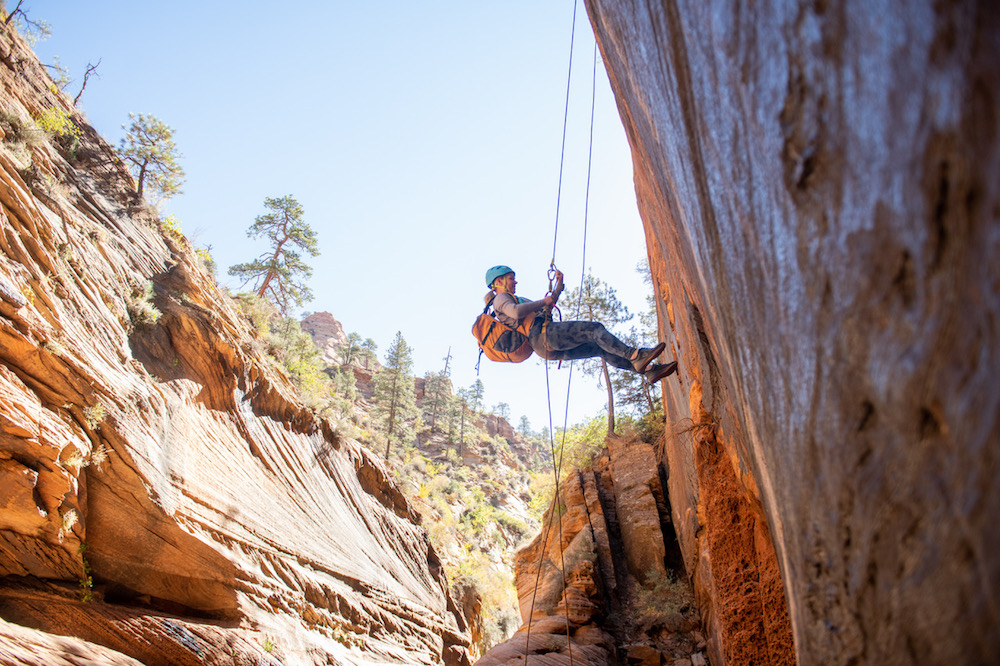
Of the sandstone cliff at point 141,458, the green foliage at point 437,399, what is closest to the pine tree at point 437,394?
the green foliage at point 437,399

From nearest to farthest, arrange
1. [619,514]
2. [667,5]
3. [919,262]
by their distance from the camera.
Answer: [919,262], [667,5], [619,514]

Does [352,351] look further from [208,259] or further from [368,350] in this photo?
[208,259]

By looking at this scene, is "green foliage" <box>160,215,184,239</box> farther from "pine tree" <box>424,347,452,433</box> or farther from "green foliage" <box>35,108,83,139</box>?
"pine tree" <box>424,347,452,433</box>

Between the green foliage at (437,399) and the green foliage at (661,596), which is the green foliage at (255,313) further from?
the green foliage at (437,399)

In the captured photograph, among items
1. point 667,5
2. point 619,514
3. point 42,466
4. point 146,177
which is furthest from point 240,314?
point 667,5

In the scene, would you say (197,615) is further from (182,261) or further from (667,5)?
(667,5)

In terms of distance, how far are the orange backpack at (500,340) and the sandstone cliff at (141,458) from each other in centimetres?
601

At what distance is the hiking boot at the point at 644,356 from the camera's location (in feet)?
19.9

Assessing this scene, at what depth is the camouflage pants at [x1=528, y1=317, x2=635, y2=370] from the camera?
6.40m

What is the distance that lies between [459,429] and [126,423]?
46290 mm

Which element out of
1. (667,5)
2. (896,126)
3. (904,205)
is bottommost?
(904,205)

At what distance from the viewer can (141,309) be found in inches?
384

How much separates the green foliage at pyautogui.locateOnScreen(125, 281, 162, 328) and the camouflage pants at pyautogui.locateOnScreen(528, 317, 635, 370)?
311 inches

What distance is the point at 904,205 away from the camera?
1.21 metres
